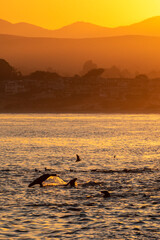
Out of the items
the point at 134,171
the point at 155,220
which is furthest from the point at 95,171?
the point at 155,220

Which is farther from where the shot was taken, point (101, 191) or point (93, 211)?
point (101, 191)

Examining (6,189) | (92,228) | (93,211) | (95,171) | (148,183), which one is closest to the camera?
(92,228)

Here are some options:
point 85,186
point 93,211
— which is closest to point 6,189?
point 85,186

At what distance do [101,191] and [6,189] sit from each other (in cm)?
917

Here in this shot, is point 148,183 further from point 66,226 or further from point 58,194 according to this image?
point 66,226

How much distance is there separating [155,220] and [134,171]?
2767 cm

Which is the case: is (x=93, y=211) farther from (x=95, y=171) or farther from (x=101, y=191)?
(x=95, y=171)

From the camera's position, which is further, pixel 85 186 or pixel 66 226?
pixel 85 186

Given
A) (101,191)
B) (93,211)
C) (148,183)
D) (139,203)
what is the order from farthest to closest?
(148,183), (101,191), (139,203), (93,211)

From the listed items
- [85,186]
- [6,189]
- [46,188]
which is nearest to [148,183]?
[85,186]

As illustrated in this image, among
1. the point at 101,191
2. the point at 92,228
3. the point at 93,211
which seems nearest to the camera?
the point at 92,228

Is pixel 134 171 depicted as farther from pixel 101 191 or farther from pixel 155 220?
pixel 155 220

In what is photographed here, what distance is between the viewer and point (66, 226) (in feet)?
119

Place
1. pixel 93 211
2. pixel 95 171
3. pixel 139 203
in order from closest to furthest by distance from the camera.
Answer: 1. pixel 93 211
2. pixel 139 203
3. pixel 95 171
